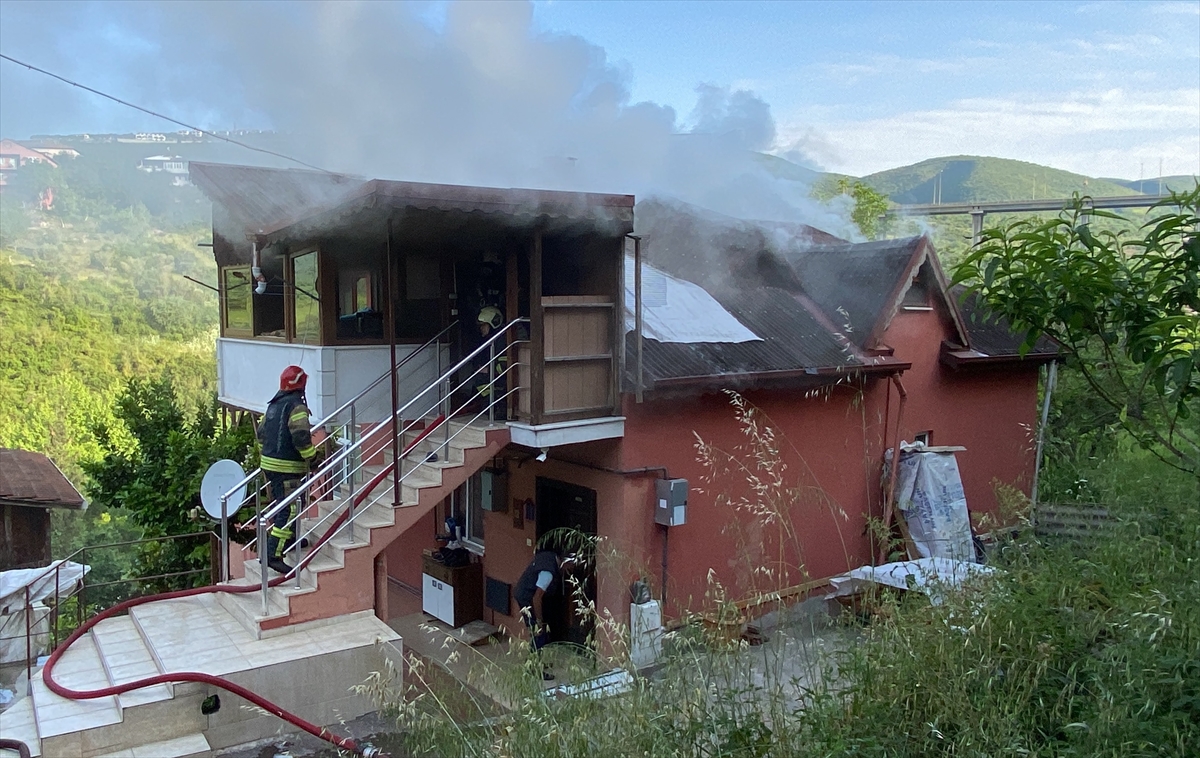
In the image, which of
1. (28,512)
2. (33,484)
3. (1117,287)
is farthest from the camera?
(33,484)

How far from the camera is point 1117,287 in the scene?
15.3ft

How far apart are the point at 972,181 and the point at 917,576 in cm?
2552

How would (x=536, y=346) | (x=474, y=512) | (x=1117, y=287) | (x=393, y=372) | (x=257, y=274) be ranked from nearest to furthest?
(x=1117, y=287) → (x=393, y=372) → (x=536, y=346) → (x=257, y=274) → (x=474, y=512)

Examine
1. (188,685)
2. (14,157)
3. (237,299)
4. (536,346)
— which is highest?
(14,157)

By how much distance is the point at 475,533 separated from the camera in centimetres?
1119

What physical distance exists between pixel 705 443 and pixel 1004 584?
4205 millimetres

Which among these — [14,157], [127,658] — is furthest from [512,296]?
[127,658]

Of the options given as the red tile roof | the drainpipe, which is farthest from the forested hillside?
the drainpipe

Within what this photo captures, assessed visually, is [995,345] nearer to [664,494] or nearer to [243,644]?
[664,494]

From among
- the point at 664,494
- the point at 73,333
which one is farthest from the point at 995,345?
the point at 73,333

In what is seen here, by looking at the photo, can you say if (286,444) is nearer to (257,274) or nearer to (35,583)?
(257,274)

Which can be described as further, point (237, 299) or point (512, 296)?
point (237, 299)

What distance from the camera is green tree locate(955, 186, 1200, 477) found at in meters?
4.38

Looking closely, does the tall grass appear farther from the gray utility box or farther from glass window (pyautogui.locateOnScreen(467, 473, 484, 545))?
glass window (pyautogui.locateOnScreen(467, 473, 484, 545))
